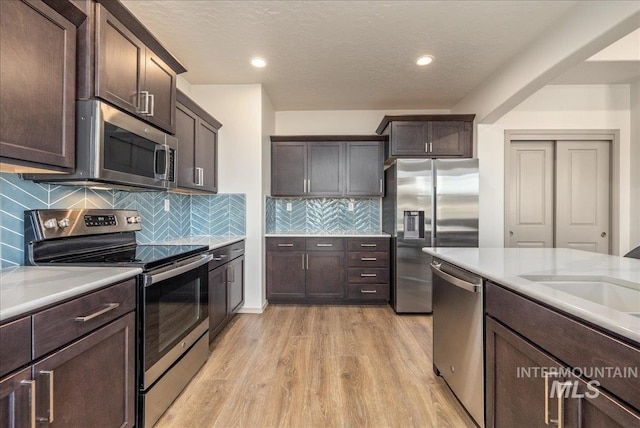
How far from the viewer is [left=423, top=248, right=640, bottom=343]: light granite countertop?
2.66 ft

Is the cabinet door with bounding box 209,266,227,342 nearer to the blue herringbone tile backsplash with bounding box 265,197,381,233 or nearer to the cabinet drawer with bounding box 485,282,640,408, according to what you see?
the blue herringbone tile backsplash with bounding box 265,197,381,233

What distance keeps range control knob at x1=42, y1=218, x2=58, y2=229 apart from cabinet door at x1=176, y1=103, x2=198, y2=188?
981mm

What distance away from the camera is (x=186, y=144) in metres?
2.69

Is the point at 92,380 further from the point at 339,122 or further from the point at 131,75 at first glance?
the point at 339,122

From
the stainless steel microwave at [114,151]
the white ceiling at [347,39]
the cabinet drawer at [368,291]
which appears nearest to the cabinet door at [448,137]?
the white ceiling at [347,39]

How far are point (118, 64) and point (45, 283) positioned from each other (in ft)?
3.81

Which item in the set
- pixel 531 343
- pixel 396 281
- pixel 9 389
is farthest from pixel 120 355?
pixel 396 281

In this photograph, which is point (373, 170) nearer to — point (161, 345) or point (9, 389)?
point (161, 345)

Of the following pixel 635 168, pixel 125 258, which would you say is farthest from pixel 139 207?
pixel 635 168

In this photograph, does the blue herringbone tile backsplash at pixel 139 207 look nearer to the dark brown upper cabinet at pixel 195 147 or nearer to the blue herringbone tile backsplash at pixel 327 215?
the dark brown upper cabinet at pixel 195 147

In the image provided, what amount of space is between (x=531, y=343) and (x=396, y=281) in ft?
7.83

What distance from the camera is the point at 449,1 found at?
2.08m

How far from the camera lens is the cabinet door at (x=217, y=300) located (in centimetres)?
252

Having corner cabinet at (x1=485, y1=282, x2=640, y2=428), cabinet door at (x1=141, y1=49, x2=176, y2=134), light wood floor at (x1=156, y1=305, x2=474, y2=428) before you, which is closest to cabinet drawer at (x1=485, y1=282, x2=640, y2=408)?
corner cabinet at (x1=485, y1=282, x2=640, y2=428)
